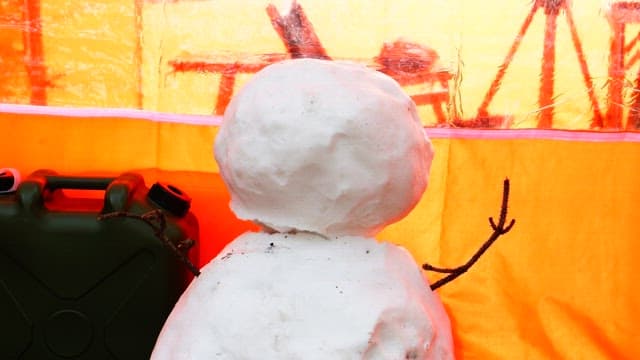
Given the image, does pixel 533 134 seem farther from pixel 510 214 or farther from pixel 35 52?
pixel 35 52

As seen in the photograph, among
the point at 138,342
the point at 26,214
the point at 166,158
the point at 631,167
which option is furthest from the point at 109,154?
the point at 631,167

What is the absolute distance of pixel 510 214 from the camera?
1327mm

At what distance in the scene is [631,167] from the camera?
1309 millimetres

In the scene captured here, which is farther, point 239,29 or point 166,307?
point 239,29

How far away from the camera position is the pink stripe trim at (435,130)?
1311mm

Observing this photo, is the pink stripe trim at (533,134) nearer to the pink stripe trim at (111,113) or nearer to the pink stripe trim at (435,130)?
the pink stripe trim at (435,130)

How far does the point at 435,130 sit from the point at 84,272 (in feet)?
2.04

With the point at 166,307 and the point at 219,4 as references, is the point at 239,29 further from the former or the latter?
the point at 166,307

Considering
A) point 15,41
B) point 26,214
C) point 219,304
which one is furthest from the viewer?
point 15,41

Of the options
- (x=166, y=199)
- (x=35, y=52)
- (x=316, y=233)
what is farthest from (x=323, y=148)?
(x=35, y=52)

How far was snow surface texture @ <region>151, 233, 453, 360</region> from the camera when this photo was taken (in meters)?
0.77

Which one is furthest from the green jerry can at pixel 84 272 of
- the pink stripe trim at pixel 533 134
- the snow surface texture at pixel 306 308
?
the pink stripe trim at pixel 533 134

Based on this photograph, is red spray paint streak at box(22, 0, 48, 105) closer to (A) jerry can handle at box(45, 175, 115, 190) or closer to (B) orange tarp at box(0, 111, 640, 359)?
(B) orange tarp at box(0, 111, 640, 359)

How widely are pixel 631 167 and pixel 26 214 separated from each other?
982mm
